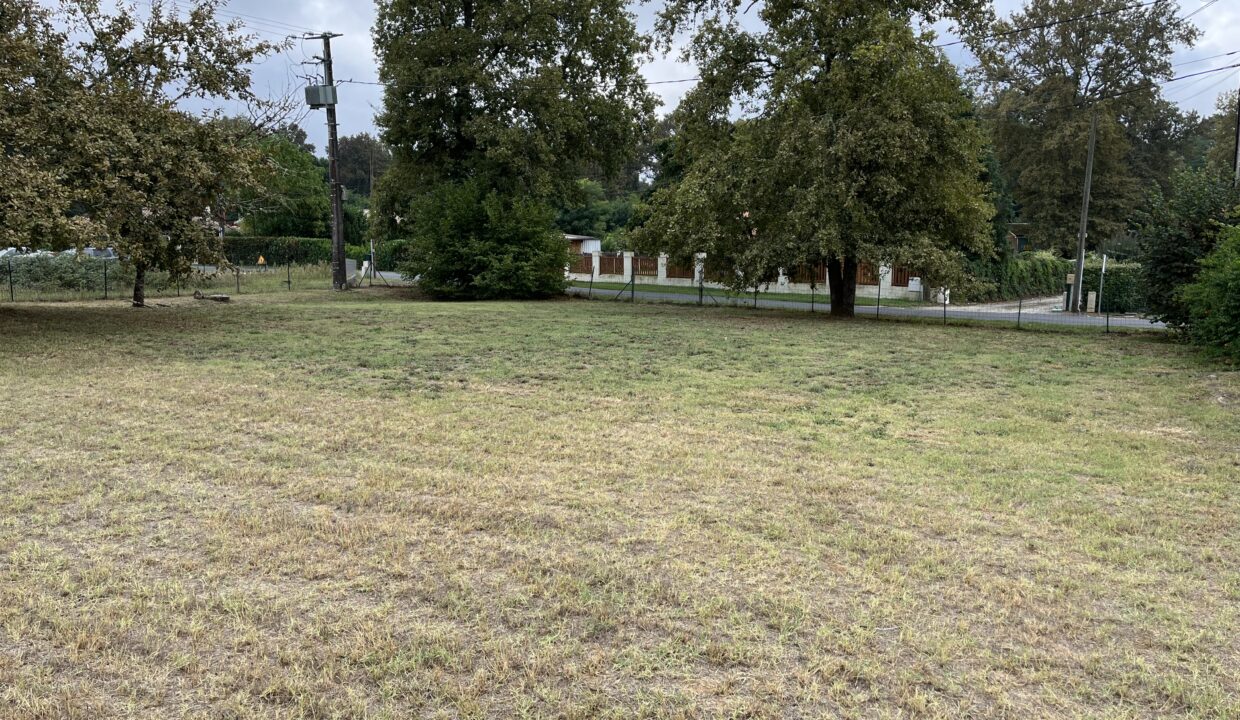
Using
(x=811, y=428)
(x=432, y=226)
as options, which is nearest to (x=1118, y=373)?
(x=811, y=428)

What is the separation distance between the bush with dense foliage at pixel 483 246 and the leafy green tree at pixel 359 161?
63.6 metres

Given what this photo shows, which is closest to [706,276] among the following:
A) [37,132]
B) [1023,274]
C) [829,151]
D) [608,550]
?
[829,151]

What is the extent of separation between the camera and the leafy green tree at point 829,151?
17297mm

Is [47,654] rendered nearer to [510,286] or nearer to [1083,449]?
[1083,449]

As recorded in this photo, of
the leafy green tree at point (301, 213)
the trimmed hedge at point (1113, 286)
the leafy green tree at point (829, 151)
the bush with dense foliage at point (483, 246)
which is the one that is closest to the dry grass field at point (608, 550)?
the leafy green tree at point (829, 151)

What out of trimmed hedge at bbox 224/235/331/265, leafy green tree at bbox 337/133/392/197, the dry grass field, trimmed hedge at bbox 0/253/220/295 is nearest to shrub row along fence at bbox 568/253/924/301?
trimmed hedge at bbox 0/253/220/295

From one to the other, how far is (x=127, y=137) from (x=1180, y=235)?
18.5 metres

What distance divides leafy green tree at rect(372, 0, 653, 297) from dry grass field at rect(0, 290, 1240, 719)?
56.4 ft

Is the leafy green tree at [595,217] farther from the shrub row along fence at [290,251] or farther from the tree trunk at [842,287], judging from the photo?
the tree trunk at [842,287]

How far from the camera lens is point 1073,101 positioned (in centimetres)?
4303

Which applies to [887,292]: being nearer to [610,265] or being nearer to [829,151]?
[610,265]

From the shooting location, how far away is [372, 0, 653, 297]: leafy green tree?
26.0 metres

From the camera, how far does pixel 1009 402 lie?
8.66 meters

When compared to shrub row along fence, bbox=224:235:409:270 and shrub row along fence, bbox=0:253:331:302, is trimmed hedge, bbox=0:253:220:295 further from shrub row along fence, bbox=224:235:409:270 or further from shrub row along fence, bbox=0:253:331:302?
shrub row along fence, bbox=224:235:409:270
